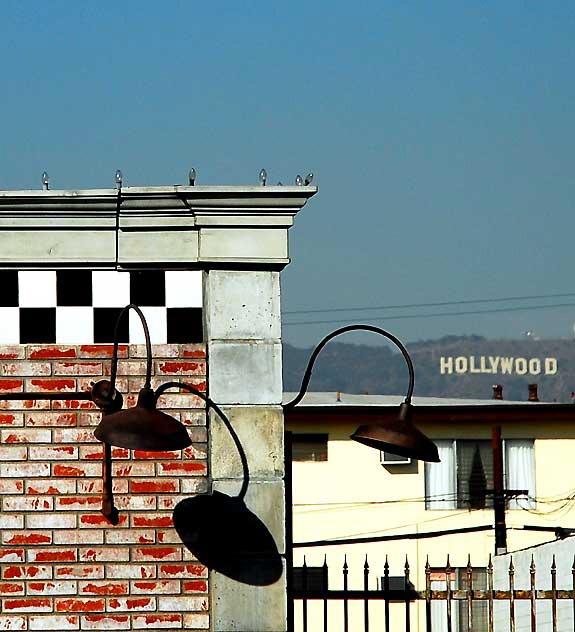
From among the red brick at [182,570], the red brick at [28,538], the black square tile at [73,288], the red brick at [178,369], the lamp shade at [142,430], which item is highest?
the black square tile at [73,288]

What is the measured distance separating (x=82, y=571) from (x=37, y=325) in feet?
4.57

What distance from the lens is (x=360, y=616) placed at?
85.3 ft

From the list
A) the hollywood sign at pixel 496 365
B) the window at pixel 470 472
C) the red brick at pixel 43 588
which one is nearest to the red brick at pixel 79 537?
the red brick at pixel 43 588

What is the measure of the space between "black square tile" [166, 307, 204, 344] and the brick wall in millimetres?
411

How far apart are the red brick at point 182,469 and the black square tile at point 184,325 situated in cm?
69

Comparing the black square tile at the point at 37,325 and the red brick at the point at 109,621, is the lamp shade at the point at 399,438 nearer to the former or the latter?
→ the red brick at the point at 109,621

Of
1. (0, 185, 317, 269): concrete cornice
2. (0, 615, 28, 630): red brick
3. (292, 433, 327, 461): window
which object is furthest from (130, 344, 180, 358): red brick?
(292, 433, 327, 461): window

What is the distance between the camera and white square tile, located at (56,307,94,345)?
26.7 ft

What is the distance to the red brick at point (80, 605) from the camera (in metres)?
7.97

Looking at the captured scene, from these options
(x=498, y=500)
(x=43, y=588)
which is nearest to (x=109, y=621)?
(x=43, y=588)

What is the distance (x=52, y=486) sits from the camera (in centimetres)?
800

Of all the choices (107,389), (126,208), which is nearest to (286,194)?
(126,208)

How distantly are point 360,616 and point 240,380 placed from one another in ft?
61.4

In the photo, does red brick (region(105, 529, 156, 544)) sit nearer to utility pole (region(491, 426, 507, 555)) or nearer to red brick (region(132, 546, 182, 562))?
red brick (region(132, 546, 182, 562))
